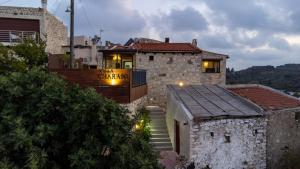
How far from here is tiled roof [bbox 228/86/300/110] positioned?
18.0 metres

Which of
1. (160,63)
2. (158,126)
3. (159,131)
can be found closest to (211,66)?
(160,63)

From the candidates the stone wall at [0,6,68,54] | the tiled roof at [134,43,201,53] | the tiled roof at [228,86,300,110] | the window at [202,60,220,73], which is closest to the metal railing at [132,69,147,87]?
the tiled roof at [134,43,201,53]

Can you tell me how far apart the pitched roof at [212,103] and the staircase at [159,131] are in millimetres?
1977

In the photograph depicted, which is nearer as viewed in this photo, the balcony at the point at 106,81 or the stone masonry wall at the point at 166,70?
the balcony at the point at 106,81

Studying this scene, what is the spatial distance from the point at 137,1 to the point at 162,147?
37.3 metres

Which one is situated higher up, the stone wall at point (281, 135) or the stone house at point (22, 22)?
the stone house at point (22, 22)

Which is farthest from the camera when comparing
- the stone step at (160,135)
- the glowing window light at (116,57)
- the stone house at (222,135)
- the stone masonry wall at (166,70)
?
the glowing window light at (116,57)

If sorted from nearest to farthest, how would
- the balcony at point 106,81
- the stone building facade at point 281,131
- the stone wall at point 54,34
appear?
the stone building facade at point 281,131
the balcony at point 106,81
the stone wall at point 54,34

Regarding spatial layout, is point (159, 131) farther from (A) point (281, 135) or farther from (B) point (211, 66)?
(B) point (211, 66)

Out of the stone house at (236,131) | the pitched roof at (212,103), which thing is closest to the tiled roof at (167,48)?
the pitched roof at (212,103)

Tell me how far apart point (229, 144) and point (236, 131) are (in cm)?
74

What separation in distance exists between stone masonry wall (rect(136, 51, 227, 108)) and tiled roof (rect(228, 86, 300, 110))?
5.44 m

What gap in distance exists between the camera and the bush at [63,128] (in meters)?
7.49

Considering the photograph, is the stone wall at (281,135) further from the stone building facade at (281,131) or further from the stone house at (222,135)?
the stone house at (222,135)
